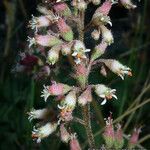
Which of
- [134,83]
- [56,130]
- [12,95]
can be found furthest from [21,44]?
[56,130]

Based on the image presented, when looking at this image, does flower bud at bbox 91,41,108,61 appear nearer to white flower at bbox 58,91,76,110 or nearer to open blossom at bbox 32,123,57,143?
white flower at bbox 58,91,76,110

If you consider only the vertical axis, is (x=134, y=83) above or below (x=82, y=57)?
below

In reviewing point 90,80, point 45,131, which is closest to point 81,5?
point 45,131

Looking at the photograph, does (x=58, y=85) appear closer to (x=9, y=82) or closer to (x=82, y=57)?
(x=82, y=57)

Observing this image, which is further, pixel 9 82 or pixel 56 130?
pixel 9 82

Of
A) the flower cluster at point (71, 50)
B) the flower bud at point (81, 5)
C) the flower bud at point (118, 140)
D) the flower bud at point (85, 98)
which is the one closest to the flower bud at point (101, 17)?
the flower cluster at point (71, 50)

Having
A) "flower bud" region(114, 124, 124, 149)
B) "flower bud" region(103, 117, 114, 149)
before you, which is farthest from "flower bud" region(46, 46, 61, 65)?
"flower bud" region(114, 124, 124, 149)

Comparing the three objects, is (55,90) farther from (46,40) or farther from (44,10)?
(44,10)

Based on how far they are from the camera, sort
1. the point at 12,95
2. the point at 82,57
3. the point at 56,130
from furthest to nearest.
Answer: the point at 12,95 → the point at 56,130 → the point at 82,57
